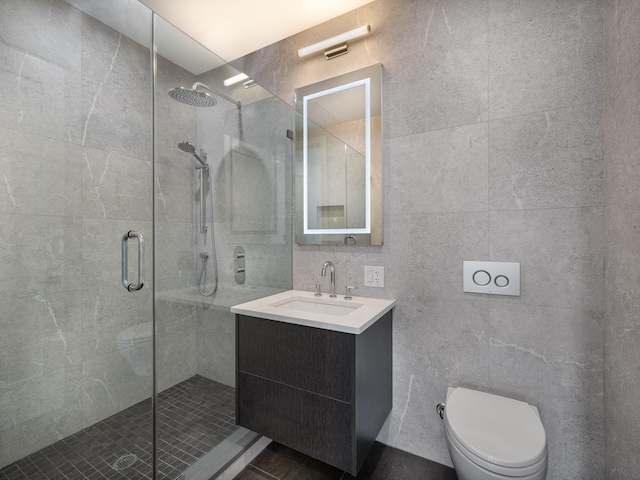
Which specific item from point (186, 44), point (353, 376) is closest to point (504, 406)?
point (353, 376)

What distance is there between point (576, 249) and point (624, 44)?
79cm

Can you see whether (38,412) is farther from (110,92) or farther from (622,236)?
(622,236)

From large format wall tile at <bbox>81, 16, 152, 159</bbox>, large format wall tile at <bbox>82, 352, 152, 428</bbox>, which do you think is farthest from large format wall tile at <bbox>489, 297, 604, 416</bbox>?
large format wall tile at <bbox>81, 16, 152, 159</bbox>

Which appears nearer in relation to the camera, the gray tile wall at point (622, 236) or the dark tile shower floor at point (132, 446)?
the gray tile wall at point (622, 236)

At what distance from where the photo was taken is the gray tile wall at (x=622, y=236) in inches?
38.6

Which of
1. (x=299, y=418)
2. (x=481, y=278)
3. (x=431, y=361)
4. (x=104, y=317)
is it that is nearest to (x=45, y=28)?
(x=104, y=317)

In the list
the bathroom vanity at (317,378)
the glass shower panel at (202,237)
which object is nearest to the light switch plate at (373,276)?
the bathroom vanity at (317,378)

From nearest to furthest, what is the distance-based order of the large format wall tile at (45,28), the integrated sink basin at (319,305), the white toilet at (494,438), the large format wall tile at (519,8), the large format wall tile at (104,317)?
the white toilet at (494,438)
the large format wall tile at (45,28)
the large format wall tile at (519,8)
the large format wall tile at (104,317)
the integrated sink basin at (319,305)

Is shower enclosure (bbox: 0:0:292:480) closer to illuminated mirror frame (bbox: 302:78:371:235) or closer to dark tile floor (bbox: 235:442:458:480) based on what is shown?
dark tile floor (bbox: 235:442:458:480)

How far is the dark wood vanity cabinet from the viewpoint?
3.96 feet

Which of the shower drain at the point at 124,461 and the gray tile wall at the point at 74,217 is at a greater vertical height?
the gray tile wall at the point at 74,217

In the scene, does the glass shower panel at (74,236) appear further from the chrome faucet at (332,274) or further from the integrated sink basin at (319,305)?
the chrome faucet at (332,274)

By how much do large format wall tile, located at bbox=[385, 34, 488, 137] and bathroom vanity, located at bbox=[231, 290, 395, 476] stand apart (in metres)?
1.04

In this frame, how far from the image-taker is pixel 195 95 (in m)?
1.41
